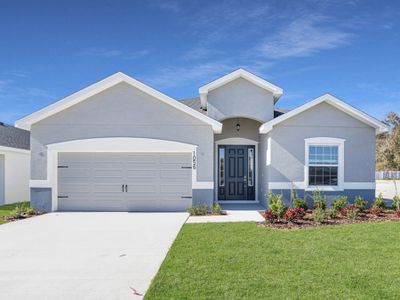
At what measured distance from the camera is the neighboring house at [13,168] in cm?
1606

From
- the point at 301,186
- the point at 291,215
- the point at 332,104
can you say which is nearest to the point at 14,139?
the point at 301,186

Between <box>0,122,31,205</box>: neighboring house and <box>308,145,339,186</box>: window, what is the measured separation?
14261mm

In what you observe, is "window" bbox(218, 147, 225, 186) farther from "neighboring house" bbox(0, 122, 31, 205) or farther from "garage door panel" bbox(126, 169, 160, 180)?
"neighboring house" bbox(0, 122, 31, 205)

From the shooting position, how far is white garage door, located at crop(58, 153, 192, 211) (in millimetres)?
13125

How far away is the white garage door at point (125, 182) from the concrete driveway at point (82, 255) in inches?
64.2

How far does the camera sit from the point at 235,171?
624 inches

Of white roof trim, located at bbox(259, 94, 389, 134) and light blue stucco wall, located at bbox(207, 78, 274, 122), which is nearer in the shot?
white roof trim, located at bbox(259, 94, 389, 134)

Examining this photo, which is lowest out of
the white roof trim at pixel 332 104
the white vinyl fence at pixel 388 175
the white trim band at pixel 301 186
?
the white vinyl fence at pixel 388 175

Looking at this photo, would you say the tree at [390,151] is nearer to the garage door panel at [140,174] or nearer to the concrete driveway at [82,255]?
the garage door panel at [140,174]

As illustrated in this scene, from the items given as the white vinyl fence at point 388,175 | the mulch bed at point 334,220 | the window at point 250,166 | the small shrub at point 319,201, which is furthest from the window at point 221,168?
the white vinyl fence at point 388,175

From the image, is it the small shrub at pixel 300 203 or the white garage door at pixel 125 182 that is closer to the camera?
the small shrub at pixel 300 203

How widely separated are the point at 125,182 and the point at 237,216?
15.5 feet

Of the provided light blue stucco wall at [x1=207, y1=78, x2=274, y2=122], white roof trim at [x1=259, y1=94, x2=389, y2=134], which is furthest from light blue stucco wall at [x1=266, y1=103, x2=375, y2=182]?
light blue stucco wall at [x1=207, y1=78, x2=274, y2=122]

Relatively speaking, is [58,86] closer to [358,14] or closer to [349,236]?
[358,14]
